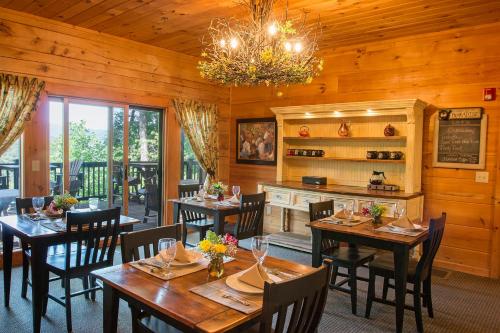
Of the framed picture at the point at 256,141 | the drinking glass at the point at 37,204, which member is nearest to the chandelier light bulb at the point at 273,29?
the drinking glass at the point at 37,204

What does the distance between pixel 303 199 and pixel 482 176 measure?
208 centimetres

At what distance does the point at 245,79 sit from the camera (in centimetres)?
333

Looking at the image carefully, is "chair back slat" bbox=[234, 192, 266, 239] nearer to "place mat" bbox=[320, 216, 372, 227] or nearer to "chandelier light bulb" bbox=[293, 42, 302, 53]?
"place mat" bbox=[320, 216, 372, 227]

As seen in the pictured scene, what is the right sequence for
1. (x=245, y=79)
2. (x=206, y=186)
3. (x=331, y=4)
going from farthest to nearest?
(x=206, y=186), (x=331, y=4), (x=245, y=79)

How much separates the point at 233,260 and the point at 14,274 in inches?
118

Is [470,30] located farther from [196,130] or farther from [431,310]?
[196,130]

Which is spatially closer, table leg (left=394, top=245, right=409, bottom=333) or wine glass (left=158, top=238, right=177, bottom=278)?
wine glass (left=158, top=238, right=177, bottom=278)

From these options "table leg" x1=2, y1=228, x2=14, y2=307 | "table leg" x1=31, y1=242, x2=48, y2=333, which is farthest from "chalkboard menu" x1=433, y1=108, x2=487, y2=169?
"table leg" x1=2, y1=228, x2=14, y2=307

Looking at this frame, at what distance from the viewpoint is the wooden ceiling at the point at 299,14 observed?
12.7ft

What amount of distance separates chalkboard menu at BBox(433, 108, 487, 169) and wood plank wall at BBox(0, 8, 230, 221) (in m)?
3.49

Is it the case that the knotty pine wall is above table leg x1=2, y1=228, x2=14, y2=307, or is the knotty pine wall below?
above

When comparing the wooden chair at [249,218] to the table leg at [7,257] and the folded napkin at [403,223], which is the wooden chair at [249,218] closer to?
the folded napkin at [403,223]

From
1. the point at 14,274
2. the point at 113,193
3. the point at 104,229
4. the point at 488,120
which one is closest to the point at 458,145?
the point at 488,120

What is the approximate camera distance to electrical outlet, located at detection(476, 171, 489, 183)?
14.3 feet
